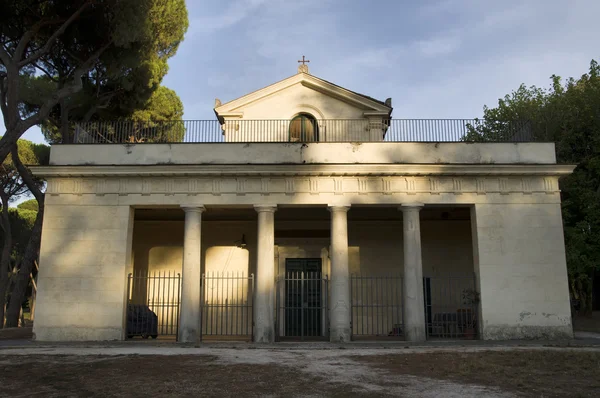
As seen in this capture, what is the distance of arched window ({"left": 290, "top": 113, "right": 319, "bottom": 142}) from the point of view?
61.7ft

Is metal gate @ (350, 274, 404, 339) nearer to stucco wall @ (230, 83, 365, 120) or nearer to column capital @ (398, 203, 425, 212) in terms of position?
column capital @ (398, 203, 425, 212)

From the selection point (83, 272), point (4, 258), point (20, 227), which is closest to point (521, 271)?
point (83, 272)

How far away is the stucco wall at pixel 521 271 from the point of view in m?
13.8

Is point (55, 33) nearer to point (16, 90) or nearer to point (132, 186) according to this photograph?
point (16, 90)

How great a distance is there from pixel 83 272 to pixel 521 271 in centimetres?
1208

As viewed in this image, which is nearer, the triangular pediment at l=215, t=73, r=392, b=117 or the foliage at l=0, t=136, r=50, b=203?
the triangular pediment at l=215, t=73, r=392, b=117

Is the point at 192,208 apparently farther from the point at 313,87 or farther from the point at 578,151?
the point at 578,151

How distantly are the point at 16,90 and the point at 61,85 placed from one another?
145 inches

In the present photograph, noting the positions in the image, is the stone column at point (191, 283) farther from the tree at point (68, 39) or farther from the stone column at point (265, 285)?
the tree at point (68, 39)

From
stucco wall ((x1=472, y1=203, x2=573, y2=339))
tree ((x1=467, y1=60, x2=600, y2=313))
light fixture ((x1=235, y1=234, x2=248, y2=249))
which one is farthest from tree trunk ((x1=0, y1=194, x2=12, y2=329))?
tree ((x1=467, y1=60, x2=600, y2=313))

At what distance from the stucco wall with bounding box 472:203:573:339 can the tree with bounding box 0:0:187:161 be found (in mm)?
11986

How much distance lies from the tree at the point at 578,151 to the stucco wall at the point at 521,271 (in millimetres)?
6259

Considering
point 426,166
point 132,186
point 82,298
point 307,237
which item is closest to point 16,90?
point 132,186

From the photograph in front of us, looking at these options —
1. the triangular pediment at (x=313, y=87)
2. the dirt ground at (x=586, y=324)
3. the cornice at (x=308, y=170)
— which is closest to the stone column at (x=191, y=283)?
the cornice at (x=308, y=170)
